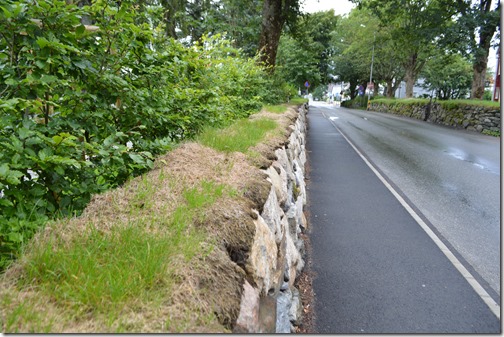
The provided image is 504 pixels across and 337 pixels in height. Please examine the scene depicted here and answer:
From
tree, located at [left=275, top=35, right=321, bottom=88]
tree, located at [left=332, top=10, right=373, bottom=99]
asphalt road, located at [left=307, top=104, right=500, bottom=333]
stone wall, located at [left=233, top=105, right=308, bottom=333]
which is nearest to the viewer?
stone wall, located at [left=233, top=105, right=308, bottom=333]

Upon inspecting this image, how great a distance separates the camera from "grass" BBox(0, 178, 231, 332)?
1571 millimetres

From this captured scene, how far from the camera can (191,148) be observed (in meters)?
3.92

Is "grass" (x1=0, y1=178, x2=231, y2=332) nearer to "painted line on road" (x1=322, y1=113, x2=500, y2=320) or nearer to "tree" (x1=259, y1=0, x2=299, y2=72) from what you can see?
"painted line on road" (x1=322, y1=113, x2=500, y2=320)

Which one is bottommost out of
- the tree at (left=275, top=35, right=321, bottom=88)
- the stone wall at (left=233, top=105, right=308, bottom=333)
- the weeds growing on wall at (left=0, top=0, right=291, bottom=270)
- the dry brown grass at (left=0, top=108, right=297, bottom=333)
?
the stone wall at (left=233, top=105, right=308, bottom=333)

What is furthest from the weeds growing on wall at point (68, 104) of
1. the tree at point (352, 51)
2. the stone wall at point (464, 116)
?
the tree at point (352, 51)

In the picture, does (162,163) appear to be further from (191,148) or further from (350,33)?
(350,33)

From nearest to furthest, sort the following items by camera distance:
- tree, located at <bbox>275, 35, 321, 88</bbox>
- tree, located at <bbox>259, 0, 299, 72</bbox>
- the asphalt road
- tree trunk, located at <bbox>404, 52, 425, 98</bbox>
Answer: the asphalt road < tree, located at <bbox>259, 0, 299, 72</bbox> < tree, located at <bbox>275, 35, 321, 88</bbox> < tree trunk, located at <bbox>404, 52, 425, 98</bbox>

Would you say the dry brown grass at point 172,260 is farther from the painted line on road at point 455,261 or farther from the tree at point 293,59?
the tree at point 293,59

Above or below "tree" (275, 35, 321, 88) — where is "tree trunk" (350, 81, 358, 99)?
below

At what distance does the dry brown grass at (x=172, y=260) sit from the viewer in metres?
1.52

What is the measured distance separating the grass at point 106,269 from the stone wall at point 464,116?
72.0 ft

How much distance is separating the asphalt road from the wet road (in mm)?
20

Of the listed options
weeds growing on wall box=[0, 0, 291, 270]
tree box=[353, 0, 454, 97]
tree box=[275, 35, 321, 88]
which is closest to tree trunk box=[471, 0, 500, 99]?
tree box=[353, 0, 454, 97]

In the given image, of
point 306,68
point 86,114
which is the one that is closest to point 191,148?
point 86,114
